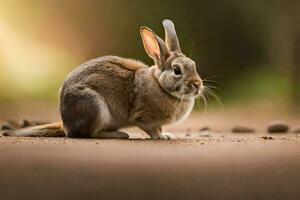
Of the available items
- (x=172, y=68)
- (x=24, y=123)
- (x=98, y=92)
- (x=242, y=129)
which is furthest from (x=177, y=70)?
(x=24, y=123)

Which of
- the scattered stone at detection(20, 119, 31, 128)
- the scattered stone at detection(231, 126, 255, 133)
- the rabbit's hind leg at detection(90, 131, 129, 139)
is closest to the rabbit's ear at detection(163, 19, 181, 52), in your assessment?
the rabbit's hind leg at detection(90, 131, 129, 139)

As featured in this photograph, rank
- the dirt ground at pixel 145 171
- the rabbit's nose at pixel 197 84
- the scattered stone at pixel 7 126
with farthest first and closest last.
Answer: the scattered stone at pixel 7 126
the rabbit's nose at pixel 197 84
the dirt ground at pixel 145 171

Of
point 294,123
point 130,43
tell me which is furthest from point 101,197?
point 130,43

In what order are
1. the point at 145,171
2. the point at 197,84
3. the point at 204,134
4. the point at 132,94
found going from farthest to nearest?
the point at 204,134 < the point at 132,94 < the point at 197,84 < the point at 145,171

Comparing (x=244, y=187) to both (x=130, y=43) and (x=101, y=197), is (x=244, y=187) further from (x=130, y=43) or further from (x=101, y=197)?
(x=130, y=43)

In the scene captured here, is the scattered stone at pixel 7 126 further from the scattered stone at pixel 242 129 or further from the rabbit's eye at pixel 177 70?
the scattered stone at pixel 242 129

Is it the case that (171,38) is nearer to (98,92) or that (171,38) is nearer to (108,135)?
(98,92)

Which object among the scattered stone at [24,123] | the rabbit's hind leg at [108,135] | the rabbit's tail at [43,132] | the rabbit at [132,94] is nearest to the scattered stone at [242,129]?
the rabbit at [132,94]
